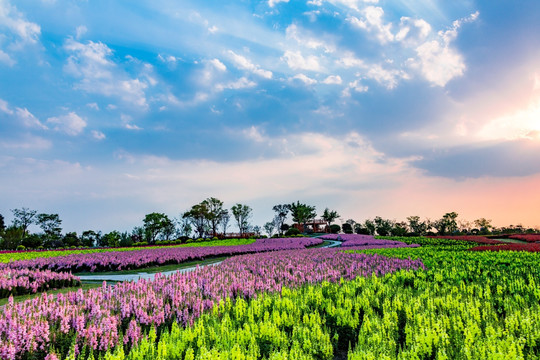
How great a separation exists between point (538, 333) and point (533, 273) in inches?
308

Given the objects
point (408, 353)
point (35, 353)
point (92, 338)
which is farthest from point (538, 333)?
point (35, 353)

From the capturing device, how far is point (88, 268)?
714 inches

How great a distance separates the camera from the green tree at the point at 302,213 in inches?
2982

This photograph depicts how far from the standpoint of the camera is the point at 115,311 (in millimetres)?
6586

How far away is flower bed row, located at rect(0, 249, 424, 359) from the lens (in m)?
4.93

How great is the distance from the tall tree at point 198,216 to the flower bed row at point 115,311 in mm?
59699

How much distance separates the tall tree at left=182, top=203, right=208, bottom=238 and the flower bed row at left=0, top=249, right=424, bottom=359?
59.7 m

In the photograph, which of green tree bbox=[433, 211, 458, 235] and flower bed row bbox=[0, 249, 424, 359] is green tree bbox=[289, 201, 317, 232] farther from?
flower bed row bbox=[0, 249, 424, 359]

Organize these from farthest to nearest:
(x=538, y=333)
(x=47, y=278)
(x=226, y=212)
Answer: (x=226, y=212) → (x=47, y=278) → (x=538, y=333)

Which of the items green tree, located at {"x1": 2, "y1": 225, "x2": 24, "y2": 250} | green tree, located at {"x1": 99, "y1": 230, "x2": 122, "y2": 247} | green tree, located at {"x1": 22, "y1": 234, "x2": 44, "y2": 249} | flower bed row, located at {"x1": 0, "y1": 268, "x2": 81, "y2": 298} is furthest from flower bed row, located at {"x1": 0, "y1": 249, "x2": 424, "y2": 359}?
green tree, located at {"x1": 99, "y1": 230, "x2": 122, "y2": 247}

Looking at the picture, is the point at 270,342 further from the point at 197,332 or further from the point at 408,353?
the point at 408,353

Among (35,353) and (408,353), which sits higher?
(408,353)

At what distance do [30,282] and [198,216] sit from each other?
5823 centimetres

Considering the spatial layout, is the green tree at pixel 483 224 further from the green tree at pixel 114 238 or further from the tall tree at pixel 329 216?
the green tree at pixel 114 238
